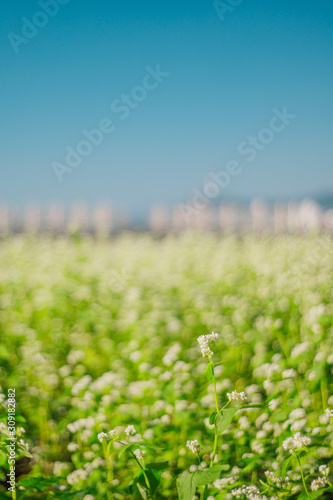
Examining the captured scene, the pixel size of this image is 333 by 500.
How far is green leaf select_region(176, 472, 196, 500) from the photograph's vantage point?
4.06 feet

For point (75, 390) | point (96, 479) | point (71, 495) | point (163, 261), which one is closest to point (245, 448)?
point (96, 479)

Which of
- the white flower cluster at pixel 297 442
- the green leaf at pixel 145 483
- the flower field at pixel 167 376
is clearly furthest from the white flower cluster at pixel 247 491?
the green leaf at pixel 145 483

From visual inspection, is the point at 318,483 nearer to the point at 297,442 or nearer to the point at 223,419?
the point at 297,442

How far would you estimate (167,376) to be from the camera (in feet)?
7.97

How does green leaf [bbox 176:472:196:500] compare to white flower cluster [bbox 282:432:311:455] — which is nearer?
green leaf [bbox 176:472:196:500]

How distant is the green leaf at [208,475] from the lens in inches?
48.6

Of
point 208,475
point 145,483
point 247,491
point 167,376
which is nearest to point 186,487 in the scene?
point 208,475

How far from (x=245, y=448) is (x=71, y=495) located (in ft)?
2.83

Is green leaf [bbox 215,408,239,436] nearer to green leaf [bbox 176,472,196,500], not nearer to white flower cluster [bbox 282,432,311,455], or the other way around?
green leaf [bbox 176,472,196,500]

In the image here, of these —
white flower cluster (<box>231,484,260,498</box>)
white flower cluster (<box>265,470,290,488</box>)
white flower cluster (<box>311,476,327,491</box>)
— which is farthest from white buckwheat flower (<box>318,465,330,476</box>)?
white flower cluster (<box>231,484,260,498</box>)

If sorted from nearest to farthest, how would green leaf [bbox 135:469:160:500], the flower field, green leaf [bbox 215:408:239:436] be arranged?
1. green leaf [bbox 215:408:239:436]
2. green leaf [bbox 135:469:160:500]
3. the flower field

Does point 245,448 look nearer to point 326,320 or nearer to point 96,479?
point 96,479

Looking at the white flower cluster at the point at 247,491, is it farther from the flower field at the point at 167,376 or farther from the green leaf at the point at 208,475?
the green leaf at the point at 208,475

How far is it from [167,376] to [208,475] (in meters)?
1.18
